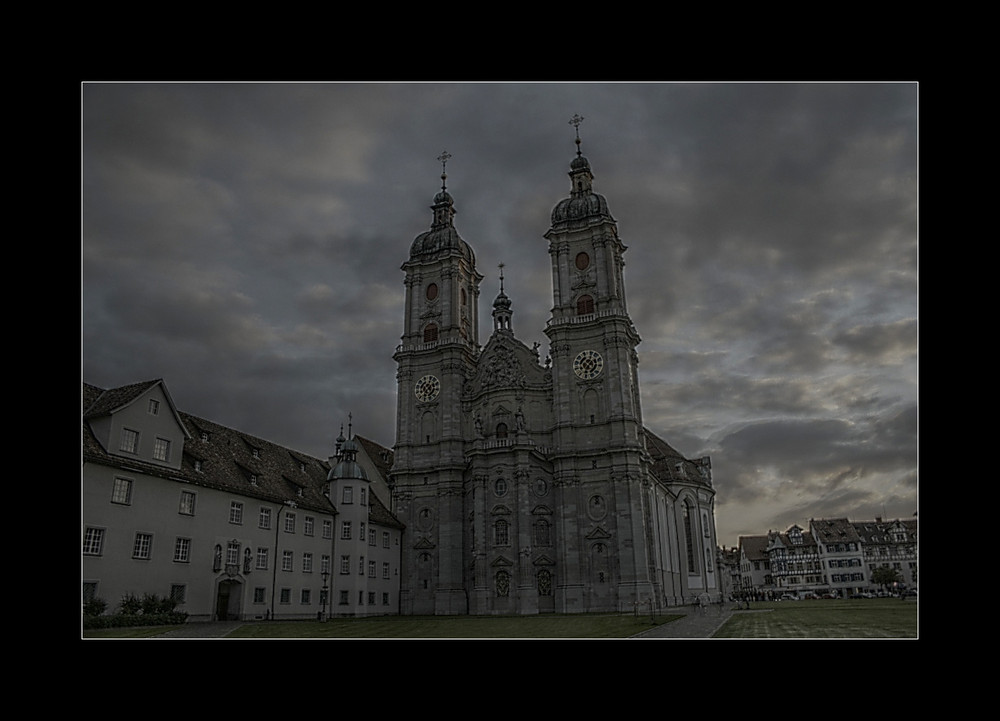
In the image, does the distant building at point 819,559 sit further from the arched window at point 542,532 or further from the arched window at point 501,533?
the arched window at point 501,533

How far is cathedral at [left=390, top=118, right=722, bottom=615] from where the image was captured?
61.0m

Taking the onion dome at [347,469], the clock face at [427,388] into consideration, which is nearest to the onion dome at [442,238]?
the clock face at [427,388]

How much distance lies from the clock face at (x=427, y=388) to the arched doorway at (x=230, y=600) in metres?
31.7

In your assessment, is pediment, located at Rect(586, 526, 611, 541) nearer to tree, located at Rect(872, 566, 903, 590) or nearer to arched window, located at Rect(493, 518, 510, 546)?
arched window, located at Rect(493, 518, 510, 546)

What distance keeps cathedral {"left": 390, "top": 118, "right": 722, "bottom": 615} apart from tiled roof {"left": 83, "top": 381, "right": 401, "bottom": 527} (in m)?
8.31

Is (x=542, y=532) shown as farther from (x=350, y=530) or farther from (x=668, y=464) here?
(x=668, y=464)

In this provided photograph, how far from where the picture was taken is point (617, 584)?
5934 cm

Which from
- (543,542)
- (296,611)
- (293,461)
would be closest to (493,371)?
(543,542)

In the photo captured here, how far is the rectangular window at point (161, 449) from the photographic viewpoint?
37.7 m

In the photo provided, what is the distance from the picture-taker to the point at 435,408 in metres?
72.2

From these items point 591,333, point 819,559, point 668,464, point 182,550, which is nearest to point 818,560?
point 819,559

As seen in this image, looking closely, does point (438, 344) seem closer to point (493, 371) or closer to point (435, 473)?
point (493, 371)

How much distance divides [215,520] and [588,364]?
35.7 m
